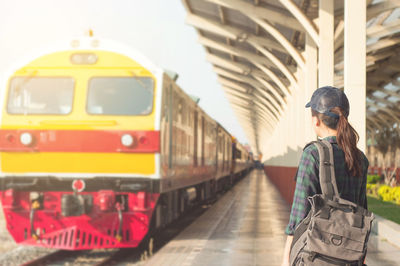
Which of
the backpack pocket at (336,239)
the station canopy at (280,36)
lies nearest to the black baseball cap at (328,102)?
the backpack pocket at (336,239)

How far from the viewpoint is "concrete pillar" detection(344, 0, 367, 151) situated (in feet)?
32.5

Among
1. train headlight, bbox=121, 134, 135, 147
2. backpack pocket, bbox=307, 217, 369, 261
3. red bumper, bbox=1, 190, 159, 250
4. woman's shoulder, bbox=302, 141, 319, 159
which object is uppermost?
train headlight, bbox=121, 134, 135, 147

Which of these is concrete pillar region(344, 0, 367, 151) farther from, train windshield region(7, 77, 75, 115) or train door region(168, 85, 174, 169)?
train windshield region(7, 77, 75, 115)

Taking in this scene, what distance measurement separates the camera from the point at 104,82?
370 inches

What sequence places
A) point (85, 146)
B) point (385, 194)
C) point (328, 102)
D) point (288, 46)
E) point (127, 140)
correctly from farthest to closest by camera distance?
point (385, 194) → point (288, 46) → point (85, 146) → point (127, 140) → point (328, 102)

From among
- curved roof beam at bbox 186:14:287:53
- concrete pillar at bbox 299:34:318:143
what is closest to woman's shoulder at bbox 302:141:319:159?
concrete pillar at bbox 299:34:318:143

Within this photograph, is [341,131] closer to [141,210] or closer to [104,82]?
[141,210]

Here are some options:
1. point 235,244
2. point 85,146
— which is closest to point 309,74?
point 235,244

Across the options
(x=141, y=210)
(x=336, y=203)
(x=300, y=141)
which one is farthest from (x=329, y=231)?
(x=300, y=141)

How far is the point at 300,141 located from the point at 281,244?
7694 millimetres

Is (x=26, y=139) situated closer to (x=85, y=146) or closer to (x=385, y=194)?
(x=85, y=146)

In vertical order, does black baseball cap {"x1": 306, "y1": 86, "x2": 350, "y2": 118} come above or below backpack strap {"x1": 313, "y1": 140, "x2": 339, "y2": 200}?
above

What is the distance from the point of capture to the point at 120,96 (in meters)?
9.33

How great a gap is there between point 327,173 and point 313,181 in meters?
0.09
